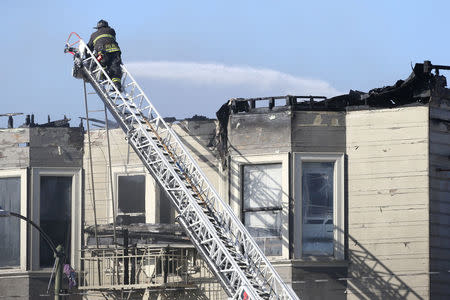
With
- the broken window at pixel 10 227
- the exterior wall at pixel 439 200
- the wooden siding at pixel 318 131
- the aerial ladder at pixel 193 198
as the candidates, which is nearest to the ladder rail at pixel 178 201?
the aerial ladder at pixel 193 198

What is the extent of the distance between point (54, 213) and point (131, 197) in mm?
2263

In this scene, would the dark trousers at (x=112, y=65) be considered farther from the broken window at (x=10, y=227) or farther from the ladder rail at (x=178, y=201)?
the broken window at (x=10, y=227)

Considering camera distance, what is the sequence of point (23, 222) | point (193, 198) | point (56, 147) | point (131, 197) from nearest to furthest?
point (193, 198) < point (23, 222) < point (131, 197) < point (56, 147)

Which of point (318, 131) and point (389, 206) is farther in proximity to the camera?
point (318, 131)

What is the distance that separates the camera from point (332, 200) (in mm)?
26859

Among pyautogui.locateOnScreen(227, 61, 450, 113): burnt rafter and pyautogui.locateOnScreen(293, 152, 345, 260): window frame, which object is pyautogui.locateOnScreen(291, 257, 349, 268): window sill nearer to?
pyautogui.locateOnScreen(293, 152, 345, 260): window frame

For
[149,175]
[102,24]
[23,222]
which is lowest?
[23,222]

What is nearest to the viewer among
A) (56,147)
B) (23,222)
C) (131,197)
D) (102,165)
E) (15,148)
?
(23,222)

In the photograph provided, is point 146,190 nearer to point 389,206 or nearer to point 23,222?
point 23,222

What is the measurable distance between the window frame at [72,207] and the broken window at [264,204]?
5.58 metres

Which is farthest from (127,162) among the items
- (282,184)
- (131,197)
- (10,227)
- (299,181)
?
(299,181)

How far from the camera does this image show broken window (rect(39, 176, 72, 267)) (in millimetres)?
30078

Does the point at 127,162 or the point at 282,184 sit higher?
the point at 127,162

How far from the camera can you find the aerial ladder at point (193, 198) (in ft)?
79.4
